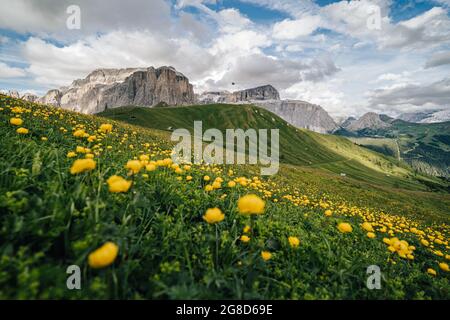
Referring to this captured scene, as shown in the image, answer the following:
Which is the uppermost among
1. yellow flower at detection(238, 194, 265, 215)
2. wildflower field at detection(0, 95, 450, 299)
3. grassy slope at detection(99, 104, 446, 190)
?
grassy slope at detection(99, 104, 446, 190)

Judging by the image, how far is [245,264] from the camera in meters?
3.00

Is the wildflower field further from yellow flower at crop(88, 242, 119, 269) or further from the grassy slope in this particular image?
the grassy slope

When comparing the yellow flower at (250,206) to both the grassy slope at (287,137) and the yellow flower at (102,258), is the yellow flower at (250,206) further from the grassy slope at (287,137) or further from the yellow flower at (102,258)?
the grassy slope at (287,137)

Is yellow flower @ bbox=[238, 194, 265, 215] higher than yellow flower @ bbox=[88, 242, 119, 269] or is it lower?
higher

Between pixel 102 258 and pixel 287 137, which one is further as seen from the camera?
pixel 287 137

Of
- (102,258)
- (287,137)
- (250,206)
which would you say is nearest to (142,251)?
(102,258)

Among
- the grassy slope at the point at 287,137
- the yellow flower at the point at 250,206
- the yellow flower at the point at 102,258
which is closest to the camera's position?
the yellow flower at the point at 102,258

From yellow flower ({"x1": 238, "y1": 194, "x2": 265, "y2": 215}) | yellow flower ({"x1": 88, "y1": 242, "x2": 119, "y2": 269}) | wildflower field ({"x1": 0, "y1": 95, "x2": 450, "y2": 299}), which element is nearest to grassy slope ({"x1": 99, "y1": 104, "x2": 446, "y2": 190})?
wildflower field ({"x1": 0, "y1": 95, "x2": 450, "y2": 299})

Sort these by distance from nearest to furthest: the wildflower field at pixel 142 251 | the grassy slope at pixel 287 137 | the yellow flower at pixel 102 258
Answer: the yellow flower at pixel 102 258, the wildflower field at pixel 142 251, the grassy slope at pixel 287 137

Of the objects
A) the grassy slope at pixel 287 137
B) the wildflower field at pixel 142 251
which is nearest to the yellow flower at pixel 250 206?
the wildflower field at pixel 142 251

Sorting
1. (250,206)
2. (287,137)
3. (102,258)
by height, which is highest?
(287,137)

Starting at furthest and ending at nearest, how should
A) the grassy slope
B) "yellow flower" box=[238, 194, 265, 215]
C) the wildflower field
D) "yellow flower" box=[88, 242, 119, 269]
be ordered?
A: 1. the grassy slope
2. "yellow flower" box=[238, 194, 265, 215]
3. the wildflower field
4. "yellow flower" box=[88, 242, 119, 269]

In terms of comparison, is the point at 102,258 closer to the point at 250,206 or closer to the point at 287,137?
the point at 250,206

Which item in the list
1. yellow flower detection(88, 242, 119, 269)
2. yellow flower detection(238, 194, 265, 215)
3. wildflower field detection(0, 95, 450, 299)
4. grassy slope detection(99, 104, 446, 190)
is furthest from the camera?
grassy slope detection(99, 104, 446, 190)
